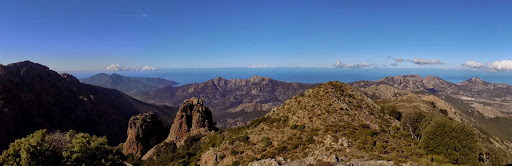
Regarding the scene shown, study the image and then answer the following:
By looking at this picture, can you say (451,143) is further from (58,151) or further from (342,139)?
(58,151)

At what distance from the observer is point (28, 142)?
868 inches

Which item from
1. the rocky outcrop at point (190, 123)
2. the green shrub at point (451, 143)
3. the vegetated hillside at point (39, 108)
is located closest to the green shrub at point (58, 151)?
the rocky outcrop at point (190, 123)

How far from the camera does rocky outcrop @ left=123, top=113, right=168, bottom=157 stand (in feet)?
222

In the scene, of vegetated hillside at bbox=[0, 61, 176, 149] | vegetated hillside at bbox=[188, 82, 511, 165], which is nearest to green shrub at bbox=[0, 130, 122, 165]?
vegetated hillside at bbox=[188, 82, 511, 165]

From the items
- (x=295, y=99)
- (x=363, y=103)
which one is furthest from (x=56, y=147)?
(x=363, y=103)

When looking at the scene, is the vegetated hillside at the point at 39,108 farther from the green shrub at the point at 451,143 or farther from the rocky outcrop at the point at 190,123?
the green shrub at the point at 451,143

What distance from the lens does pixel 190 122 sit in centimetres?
7481

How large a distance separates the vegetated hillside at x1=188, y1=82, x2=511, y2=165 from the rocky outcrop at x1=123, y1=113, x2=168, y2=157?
37179 millimetres

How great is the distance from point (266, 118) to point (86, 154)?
32.4 m

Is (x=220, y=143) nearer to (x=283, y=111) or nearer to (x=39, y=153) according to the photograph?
(x=283, y=111)

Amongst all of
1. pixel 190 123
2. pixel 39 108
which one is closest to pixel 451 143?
pixel 190 123

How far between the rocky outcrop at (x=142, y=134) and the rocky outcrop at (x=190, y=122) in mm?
6424

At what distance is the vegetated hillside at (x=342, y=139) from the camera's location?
27.9 m

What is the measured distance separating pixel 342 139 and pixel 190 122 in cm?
5414
